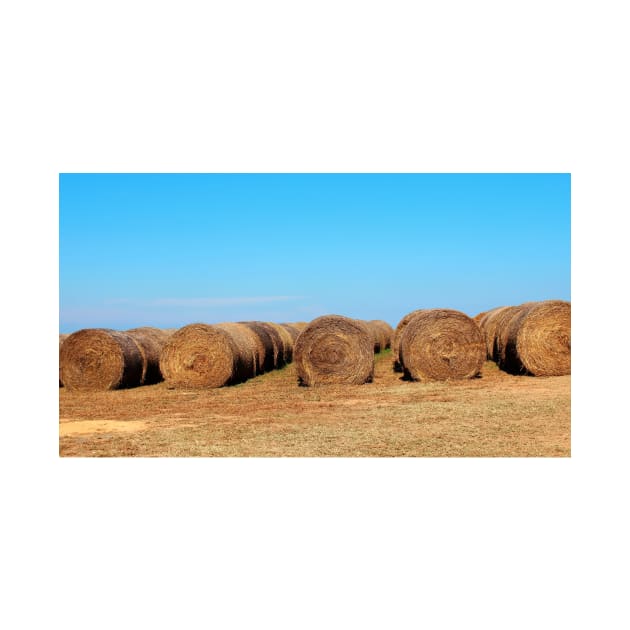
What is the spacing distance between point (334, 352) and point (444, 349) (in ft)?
8.33

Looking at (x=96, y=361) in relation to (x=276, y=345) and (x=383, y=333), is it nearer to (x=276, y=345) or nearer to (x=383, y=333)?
(x=276, y=345)

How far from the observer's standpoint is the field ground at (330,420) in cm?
859

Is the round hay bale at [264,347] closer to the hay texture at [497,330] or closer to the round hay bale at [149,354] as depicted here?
the round hay bale at [149,354]

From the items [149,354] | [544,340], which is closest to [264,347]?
[149,354]

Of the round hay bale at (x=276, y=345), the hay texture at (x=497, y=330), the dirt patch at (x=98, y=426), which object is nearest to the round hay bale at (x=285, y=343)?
the round hay bale at (x=276, y=345)

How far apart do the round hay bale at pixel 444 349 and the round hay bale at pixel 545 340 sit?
1.01 m

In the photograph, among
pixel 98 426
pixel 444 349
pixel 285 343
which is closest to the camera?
pixel 98 426

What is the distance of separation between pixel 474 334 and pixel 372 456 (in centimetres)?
820

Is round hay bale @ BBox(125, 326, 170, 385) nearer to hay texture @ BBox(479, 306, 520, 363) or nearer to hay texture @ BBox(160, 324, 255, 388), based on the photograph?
hay texture @ BBox(160, 324, 255, 388)

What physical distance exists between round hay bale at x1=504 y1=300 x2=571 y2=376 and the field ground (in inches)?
20.4

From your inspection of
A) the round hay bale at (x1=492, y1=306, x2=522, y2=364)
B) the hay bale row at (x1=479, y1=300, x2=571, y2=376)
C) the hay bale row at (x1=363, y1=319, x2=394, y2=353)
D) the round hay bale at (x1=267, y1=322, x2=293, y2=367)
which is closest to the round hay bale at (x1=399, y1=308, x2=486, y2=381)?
the hay bale row at (x1=479, y1=300, x2=571, y2=376)

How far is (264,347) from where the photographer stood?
19.4 meters
